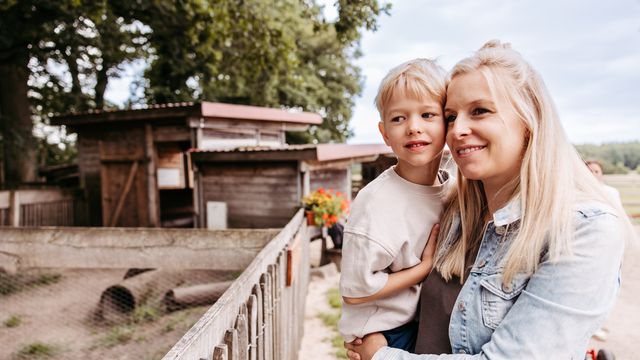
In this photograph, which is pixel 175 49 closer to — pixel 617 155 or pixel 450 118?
pixel 450 118

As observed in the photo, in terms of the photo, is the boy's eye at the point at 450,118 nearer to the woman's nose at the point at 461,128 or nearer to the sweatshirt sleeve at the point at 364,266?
the woman's nose at the point at 461,128

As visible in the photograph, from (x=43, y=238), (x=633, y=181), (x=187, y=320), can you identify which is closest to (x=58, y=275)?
(x=187, y=320)

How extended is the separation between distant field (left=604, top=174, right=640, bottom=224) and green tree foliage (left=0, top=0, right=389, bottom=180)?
23.6ft

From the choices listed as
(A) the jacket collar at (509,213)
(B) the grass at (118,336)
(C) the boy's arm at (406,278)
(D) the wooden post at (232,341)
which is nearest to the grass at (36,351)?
(B) the grass at (118,336)

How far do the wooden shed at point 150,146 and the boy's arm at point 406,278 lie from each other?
7.85 meters

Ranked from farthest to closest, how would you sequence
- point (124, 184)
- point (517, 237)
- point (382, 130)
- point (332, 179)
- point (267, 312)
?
1. point (124, 184)
2. point (332, 179)
3. point (267, 312)
4. point (382, 130)
5. point (517, 237)

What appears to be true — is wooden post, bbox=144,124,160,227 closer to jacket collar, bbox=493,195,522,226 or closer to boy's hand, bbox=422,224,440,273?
boy's hand, bbox=422,224,440,273

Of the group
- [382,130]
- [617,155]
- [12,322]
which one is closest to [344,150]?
[12,322]

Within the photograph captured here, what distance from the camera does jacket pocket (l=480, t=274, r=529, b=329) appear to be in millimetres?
1187

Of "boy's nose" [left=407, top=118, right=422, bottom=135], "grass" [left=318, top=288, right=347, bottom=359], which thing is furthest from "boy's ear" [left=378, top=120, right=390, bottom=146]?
"grass" [left=318, top=288, right=347, bottom=359]

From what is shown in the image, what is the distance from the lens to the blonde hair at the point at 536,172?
1.13 meters

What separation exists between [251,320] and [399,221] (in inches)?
34.0

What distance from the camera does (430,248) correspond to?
1579 millimetres

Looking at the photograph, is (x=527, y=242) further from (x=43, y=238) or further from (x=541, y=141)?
(x=43, y=238)
